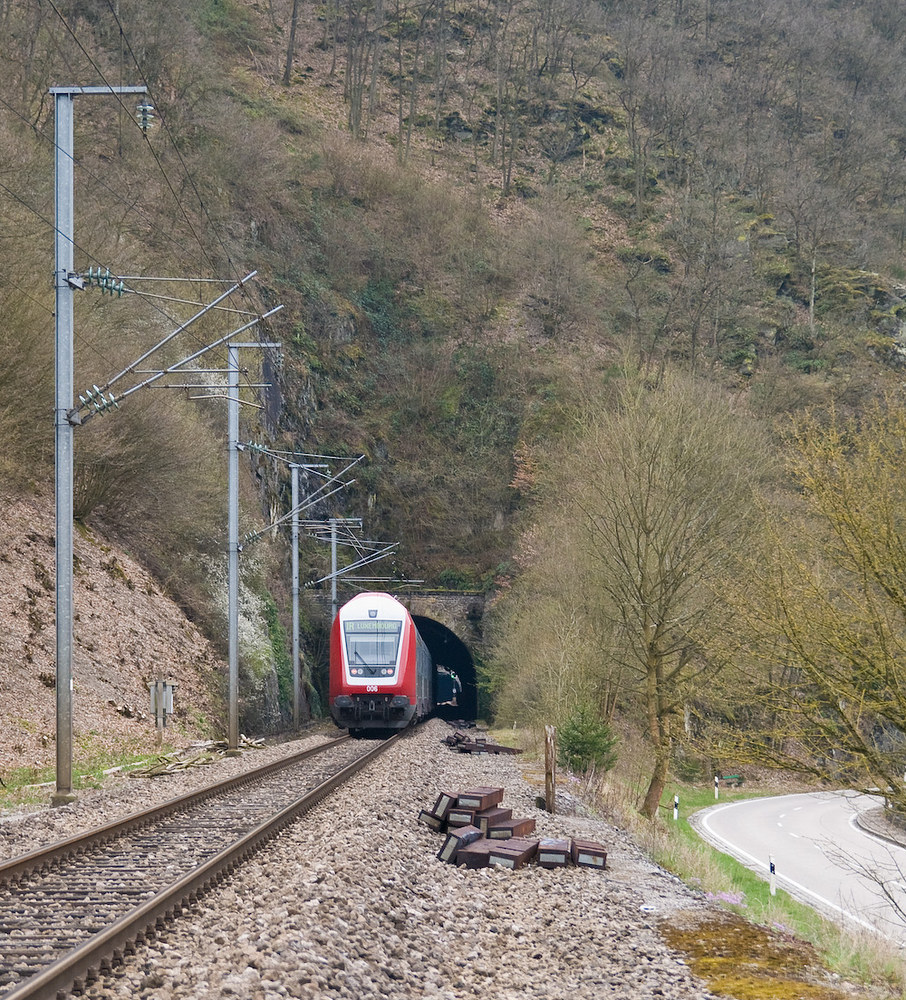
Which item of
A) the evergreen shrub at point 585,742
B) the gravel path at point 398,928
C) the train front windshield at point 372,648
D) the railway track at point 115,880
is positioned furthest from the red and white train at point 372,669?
the gravel path at point 398,928

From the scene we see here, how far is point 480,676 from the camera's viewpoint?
4859cm

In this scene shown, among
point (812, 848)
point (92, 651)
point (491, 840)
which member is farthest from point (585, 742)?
point (92, 651)

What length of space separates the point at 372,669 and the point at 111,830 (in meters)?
19.0

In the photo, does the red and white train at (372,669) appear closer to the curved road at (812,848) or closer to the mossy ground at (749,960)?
the curved road at (812,848)

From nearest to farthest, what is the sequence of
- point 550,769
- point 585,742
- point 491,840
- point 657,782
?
point 491,840 → point 550,769 → point 585,742 → point 657,782

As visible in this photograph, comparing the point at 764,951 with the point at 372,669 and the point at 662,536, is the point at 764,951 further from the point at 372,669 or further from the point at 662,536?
the point at 372,669

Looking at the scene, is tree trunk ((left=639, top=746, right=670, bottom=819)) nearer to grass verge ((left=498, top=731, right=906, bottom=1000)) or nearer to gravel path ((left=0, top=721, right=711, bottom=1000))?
grass verge ((left=498, top=731, right=906, bottom=1000))

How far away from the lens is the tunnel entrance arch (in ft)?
184

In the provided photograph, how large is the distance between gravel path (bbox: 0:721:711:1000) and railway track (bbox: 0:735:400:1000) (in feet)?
0.58

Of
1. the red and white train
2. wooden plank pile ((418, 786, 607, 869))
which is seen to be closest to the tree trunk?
wooden plank pile ((418, 786, 607, 869))

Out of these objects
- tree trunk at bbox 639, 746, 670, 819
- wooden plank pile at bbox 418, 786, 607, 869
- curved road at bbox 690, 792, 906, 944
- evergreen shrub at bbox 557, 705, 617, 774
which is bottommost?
curved road at bbox 690, 792, 906, 944

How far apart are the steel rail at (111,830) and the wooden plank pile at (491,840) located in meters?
2.94

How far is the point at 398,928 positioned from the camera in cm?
741

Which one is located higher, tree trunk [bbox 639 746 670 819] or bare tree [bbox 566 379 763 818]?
bare tree [bbox 566 379 763 818]
